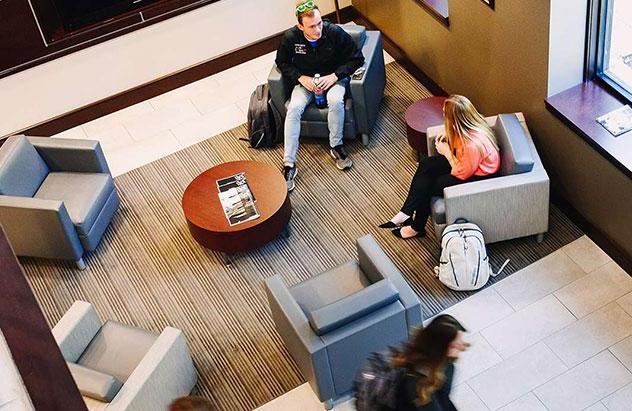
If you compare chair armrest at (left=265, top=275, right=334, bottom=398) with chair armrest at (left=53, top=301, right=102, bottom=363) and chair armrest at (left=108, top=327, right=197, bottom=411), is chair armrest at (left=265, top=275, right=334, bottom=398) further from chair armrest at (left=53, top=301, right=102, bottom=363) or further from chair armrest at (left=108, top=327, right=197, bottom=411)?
chair armrest at (left=53, top=301, right=102, bottom=363)

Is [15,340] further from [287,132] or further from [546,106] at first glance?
[287,132]

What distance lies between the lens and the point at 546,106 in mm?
6641

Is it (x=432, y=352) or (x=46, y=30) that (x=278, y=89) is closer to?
(x=46, y=30)

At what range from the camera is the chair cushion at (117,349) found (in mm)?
5918

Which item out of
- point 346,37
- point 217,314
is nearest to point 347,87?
point 346,37

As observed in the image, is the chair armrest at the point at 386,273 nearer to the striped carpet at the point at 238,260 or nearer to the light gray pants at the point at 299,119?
the striped carpet at the point at 238,260

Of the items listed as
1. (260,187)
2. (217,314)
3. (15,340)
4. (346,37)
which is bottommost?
(217,314)

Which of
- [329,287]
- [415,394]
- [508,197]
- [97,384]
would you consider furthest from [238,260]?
[415,394]

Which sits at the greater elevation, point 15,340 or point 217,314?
point 15,340

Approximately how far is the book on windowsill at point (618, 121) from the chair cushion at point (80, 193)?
380 centimetres

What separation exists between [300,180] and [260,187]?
0.72 m

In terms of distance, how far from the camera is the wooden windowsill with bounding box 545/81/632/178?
6.11m

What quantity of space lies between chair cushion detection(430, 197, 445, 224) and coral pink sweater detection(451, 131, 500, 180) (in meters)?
0.23

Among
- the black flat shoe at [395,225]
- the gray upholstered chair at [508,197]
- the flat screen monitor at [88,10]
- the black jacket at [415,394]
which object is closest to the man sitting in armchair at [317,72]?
the black flat shoe at [395,225]
